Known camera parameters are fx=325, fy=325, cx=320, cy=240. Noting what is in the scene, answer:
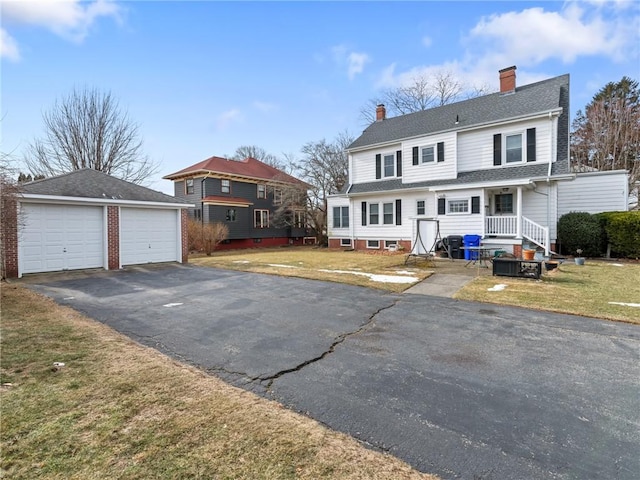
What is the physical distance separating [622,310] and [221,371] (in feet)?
24.3

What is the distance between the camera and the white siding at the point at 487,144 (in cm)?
1489

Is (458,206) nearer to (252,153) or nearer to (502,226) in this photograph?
(502,226)

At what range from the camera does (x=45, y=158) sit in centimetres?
2333

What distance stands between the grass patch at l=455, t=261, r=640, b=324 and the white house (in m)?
3.89

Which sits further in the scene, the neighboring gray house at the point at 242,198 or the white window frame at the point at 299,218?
the white window frame at the point at 299,218

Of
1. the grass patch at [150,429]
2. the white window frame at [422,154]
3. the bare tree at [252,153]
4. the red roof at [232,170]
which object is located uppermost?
the bare tree at [252,153]

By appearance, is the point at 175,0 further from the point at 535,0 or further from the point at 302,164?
the point at 302,164

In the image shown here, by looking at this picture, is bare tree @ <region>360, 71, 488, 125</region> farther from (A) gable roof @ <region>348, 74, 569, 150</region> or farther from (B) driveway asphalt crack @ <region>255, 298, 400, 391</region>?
(B) driveway asphalt crack @ <region>255, 298, 400, 391</region>

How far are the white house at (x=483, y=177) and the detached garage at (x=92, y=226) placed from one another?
11.0 metres

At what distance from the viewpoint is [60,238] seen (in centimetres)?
1149

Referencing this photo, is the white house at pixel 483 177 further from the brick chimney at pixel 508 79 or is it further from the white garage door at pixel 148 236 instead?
the white garage door at pixel 148 236

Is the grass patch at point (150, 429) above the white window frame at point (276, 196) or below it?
below

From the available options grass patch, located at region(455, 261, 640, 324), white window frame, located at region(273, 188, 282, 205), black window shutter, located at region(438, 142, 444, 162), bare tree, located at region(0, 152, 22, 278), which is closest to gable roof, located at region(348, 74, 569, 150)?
black window shutter, located at region(438, 142, 444, 162)

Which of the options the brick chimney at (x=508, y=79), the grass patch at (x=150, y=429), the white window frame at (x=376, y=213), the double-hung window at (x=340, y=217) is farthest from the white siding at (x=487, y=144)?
the grass patch at (x=150, y=429)
